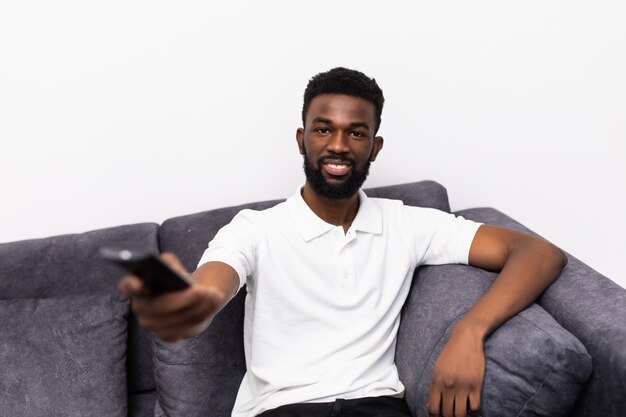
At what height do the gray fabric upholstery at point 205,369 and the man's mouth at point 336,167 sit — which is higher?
the man's mouth at point 336,167

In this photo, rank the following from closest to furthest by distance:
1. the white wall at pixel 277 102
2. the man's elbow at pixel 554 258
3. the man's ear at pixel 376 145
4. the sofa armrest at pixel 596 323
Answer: the sofa armrest at pixel 596 323, the man's elbow at pixel 554 258, the man's ear at pixel 376 145, the white wall at pixel 277 102

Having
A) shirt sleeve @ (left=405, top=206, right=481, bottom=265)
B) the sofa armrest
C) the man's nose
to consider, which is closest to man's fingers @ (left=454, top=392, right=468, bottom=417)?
the sofa armrest

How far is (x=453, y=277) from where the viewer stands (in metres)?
1.62

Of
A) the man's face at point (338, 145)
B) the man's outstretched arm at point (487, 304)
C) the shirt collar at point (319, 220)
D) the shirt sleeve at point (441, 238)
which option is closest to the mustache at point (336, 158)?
the man's face at point (338, 145)

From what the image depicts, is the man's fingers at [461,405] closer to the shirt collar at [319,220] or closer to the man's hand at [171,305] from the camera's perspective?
the shirt collar at [319,220]

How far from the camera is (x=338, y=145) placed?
1592 millimetres

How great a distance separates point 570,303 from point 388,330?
42 centimetres

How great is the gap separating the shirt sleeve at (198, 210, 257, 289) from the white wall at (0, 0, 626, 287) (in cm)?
48

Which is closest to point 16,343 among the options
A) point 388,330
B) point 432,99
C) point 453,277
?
point 388,330

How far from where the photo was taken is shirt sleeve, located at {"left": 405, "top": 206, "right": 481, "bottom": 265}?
5.44ft

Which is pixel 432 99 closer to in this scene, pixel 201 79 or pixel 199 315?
pixel 201 79

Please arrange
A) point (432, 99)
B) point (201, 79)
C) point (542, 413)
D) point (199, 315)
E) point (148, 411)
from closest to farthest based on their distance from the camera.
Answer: point (199, 315) → point (542, 413) → point (148, 411) → point (201, 79) → point (432, 99)

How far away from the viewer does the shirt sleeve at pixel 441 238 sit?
166cm

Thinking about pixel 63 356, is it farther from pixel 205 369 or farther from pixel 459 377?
pixel 459 377
